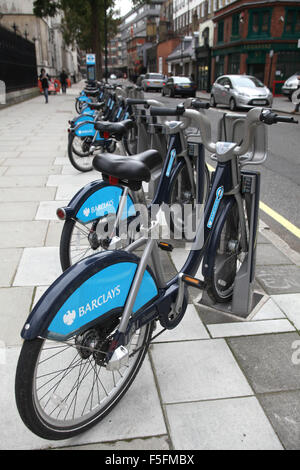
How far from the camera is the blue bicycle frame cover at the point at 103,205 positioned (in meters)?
3.01

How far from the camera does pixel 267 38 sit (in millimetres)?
31625

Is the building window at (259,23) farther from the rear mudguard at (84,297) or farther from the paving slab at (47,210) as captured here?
the rear mudguard at (84,297)

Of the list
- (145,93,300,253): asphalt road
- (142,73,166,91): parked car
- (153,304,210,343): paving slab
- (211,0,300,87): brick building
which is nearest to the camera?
(153,304,210,343): paving slab

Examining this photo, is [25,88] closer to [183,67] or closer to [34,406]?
[34,406]

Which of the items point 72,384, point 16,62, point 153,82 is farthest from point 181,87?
point 72,384

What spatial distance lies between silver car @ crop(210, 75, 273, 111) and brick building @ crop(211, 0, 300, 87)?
1227cm

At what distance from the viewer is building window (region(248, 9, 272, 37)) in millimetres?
31969

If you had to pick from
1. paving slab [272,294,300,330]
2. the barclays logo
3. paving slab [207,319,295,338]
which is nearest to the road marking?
paving slab [272,294,300,330]

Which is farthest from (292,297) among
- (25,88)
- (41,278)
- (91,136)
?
(25,88)

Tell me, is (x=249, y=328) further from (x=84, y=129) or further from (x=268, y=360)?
(x=84, y=129)

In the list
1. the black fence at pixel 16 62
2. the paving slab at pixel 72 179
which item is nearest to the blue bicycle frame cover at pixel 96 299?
the paving slab at pixel 72 179

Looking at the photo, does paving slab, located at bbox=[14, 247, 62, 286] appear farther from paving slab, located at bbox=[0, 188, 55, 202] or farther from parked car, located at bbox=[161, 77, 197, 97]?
parked car, located at bbox=[161, 77, 197, 97]

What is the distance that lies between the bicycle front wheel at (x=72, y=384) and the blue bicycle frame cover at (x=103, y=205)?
99cm
